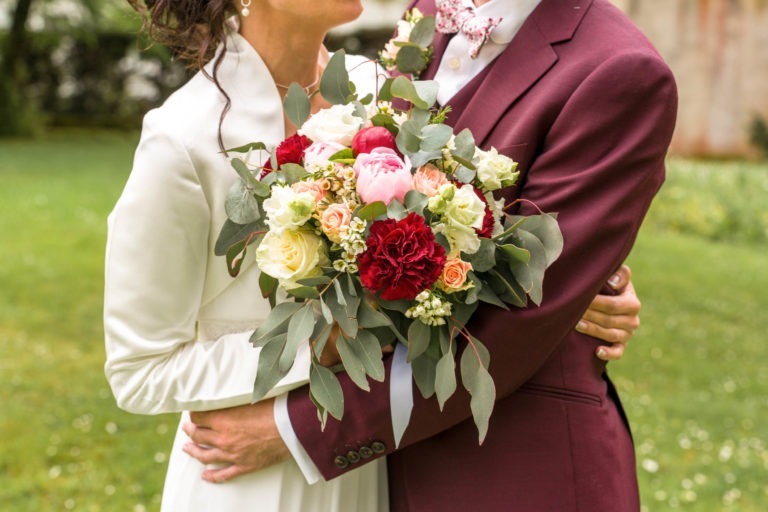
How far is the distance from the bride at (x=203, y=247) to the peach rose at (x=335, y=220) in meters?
0.48

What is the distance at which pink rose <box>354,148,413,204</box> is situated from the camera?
181 cm

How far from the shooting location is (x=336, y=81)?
210 centimetres

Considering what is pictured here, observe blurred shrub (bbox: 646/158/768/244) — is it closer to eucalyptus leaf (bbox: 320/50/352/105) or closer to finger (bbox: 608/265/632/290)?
finger (bbox: 608/265/632/290)

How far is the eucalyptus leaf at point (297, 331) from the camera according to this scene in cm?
185

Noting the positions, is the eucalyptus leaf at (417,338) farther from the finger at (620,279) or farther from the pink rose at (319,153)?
the finger at (620,279)

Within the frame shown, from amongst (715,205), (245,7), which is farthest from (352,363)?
(715,205)

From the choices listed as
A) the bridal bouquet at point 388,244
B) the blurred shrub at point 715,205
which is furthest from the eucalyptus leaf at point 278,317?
the blurred shrub at point 715,205

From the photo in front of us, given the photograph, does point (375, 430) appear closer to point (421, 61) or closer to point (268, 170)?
point (268, 170)

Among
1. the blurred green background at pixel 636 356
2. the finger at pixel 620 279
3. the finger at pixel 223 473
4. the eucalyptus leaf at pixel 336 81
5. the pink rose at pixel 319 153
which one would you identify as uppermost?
the eucalyptus leaf at pixel 336 81

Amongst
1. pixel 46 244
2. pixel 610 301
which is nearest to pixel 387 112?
pixel 610 301

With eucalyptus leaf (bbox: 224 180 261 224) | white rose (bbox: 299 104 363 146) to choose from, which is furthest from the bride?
white rose (bbox: 299 104 363 146)

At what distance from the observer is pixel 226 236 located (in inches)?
81.6

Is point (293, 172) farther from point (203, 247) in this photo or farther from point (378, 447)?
point (378, 447)

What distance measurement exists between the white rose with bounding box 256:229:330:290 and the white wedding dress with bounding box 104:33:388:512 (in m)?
0.40
